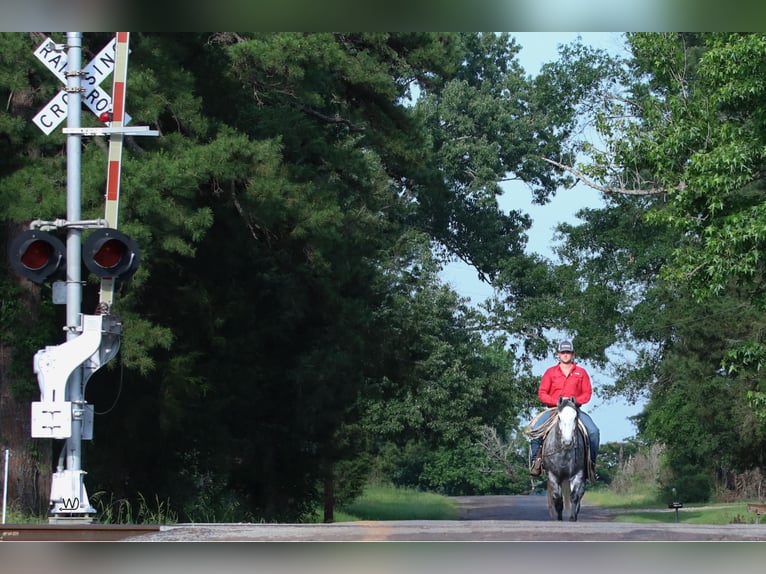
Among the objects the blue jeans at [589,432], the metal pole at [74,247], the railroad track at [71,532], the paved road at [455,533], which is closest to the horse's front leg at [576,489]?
the blue jeans at [589,432]

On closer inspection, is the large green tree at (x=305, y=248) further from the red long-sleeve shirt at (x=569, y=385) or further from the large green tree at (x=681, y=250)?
the red long-sleeve shirt at (x=569, y=385)

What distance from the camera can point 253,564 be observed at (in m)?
9.11

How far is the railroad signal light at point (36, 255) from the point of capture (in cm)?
1052

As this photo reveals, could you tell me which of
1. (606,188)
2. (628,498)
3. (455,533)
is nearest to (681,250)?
(606,188)

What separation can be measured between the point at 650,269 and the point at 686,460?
10.0 feet

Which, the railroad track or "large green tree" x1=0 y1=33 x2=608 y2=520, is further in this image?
"large green tree" x1=0 y1=33 x2=608 y2=520

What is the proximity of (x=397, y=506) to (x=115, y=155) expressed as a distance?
10.3 m

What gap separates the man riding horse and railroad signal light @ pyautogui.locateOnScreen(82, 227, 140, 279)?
444 cm

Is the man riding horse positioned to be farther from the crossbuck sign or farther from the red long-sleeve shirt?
the crossbuck sign

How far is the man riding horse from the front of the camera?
40.6 feet

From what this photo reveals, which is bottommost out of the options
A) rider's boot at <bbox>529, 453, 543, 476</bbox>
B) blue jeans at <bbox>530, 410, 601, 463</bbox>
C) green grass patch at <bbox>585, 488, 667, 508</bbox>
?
green grass patch at <bbox>585, 488, 667, 508</bbox>

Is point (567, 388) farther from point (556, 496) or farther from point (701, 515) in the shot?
point (701, 515)

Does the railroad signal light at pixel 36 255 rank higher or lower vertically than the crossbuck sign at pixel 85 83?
lower

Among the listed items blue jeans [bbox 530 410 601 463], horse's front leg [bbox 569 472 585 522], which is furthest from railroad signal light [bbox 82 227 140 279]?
horse's front leg [bbox 569 472 585 522]
